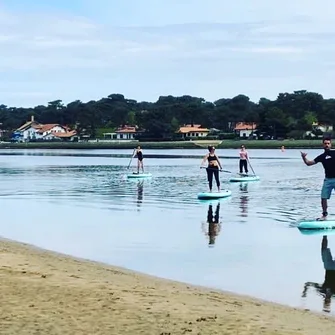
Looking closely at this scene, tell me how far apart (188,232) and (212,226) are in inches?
45.4

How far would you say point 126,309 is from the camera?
26.6 feet

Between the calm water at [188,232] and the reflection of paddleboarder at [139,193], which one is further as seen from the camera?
the reflection of paddleboarder at [139,193]

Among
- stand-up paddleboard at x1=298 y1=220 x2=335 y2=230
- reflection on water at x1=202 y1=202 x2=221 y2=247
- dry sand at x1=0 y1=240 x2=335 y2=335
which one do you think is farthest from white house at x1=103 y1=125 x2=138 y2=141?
dry sand at x1=0 y1=240 x2=335 y2=335

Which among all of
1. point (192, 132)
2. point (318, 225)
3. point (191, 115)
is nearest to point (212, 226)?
point (318, 225)

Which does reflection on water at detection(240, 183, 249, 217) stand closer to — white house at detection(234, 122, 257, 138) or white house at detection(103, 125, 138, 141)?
white house at detection(234, 122, 257, 138)

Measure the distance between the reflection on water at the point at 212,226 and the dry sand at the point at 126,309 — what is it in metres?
4.23

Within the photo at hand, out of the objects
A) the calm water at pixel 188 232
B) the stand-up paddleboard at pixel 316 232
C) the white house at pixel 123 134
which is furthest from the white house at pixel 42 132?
the stand-up paddleboard at pixel 316 232

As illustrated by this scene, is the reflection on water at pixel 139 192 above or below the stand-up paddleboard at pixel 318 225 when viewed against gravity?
below

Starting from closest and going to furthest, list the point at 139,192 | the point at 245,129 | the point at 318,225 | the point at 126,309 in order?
the point at 126,309, the point at 318,225, the point at 139,192, the point at 245,129

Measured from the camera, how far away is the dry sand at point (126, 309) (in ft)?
23.9

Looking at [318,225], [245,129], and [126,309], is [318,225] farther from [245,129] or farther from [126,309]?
[245,129]

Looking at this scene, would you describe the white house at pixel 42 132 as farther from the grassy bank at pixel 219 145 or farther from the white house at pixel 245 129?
the white house at pixel 245 129

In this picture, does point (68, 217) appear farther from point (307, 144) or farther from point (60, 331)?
point (307, 144)

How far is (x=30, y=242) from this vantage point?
1486 centimetres
